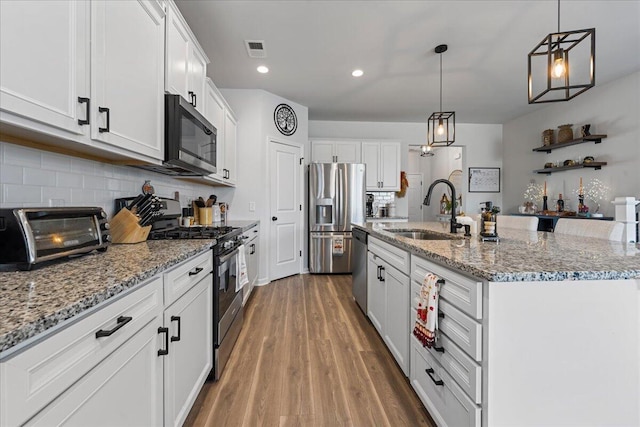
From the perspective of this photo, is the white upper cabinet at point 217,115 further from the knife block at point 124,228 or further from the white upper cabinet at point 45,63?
the white upper cabinet at point 45,63

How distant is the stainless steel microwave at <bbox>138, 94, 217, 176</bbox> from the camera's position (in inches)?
70.1

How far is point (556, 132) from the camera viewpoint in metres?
4.80

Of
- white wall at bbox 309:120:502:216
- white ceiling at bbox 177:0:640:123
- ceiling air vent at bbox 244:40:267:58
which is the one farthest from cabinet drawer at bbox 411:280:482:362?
white wall at bbox 309:120:502:216

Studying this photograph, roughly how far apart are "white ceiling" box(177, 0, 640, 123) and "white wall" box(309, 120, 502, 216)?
1195mm

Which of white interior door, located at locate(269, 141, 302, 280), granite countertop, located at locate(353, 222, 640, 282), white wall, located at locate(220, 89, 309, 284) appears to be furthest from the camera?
white interior door, located at locate(269, 141, 302, 280)

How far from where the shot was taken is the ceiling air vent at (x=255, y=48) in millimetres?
2918

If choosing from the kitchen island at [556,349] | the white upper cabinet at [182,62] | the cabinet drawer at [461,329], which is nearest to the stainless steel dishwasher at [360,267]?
the cabinet drawer at [461,329]

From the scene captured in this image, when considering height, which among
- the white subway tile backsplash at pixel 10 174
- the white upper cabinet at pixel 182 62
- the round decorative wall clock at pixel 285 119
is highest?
the round decorative wall clock at pixel 285 119

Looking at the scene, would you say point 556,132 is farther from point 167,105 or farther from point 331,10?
point 167,105

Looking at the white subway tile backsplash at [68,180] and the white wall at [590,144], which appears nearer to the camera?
the white subway tile backsplash at [68,180]

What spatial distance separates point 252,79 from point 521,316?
12.6 ft

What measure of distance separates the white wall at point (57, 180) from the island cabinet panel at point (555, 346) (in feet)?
6.13

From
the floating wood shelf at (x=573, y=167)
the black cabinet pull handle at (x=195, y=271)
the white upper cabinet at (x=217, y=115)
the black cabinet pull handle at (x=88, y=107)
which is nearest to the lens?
the black cabinet pull handle at (x=88, y=107)

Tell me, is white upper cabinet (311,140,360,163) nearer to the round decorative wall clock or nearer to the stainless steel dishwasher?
the round decorative wall clock
